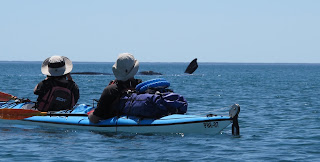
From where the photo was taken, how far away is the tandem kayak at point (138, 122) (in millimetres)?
13891

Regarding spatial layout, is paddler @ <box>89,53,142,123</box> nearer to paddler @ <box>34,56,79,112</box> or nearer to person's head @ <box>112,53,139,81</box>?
person's head @ <box>112,53,139,81</box>

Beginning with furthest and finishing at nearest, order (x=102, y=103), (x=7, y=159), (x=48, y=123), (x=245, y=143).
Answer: (x=48, y=123) → (x=102, y=103) → (x=245, y=143) → (x=7, y=159)

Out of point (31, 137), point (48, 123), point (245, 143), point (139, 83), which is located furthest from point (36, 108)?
point (245, 143)

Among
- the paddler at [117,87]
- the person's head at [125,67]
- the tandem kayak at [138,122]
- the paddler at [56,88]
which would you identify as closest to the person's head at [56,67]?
the paddler at [56,88]

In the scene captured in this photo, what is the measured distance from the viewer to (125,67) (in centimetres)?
1458

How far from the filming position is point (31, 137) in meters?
14.3

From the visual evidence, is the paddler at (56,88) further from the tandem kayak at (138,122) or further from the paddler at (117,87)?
the paddler at (117,87)

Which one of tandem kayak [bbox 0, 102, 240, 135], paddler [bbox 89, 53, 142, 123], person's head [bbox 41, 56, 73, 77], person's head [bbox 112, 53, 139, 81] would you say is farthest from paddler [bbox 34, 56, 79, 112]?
person's head [bbox 112, 53, 139, 81]

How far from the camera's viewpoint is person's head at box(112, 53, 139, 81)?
14594 millimetres

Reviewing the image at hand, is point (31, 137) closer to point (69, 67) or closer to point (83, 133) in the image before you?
point (83, 133)

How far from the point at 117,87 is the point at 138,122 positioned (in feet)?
3.62

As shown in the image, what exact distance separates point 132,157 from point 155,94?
9.32 feet

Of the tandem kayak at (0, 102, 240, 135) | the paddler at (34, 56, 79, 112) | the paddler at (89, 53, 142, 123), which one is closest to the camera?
the tandem kayak at (0, 102, 240, 135)

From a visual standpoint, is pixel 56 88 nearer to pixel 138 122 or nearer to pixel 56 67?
pixel 56 67
